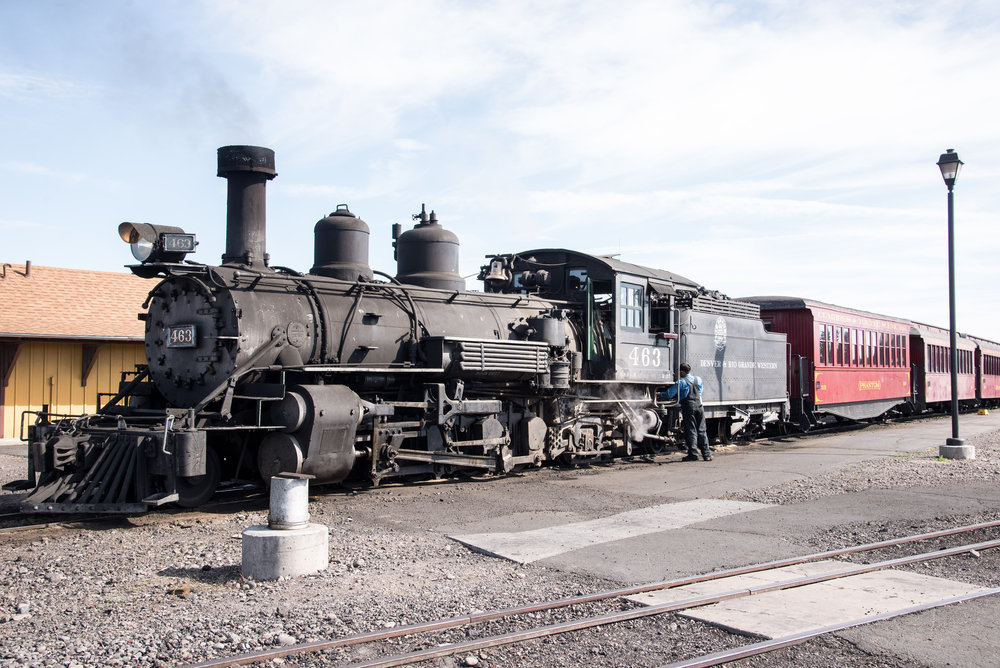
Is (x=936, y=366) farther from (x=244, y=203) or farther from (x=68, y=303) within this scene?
(x=68, y=303)

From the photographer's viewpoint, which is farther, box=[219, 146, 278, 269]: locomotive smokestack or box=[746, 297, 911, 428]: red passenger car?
box=[746, 297, 911, 428]: red passenger car

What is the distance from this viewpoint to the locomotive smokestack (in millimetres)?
9875

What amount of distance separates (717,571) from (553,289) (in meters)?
8.11

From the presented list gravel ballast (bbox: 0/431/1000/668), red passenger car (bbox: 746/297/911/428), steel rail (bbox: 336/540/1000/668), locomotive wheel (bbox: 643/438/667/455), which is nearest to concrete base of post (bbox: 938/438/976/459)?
locomotive wheel (bbox: 643/438/667/455)

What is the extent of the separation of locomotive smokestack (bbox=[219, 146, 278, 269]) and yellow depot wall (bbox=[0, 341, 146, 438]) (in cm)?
865

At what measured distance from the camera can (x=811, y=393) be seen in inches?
763

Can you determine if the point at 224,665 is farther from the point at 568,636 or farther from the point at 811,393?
the point at 811,393

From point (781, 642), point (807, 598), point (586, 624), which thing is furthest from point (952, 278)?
point (586, 624)

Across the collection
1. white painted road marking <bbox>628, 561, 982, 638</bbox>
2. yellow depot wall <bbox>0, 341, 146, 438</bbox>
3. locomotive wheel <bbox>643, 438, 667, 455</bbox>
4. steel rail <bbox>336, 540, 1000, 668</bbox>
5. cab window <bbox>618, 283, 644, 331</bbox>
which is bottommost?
white painted road marking <bbox>628, 561, 982, 638</bbox>

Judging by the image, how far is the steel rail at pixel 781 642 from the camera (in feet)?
14.3

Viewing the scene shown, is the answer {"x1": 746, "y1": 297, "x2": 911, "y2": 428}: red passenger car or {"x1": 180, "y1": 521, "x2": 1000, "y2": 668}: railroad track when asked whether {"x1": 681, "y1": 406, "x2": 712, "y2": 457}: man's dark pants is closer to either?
{"x1": 746, "y1": 297, "x2": 911, "y2": 428}: red passenger car

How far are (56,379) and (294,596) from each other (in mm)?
13709

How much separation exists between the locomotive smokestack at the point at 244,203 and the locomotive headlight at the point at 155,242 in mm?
689

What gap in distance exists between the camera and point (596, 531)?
785cm
